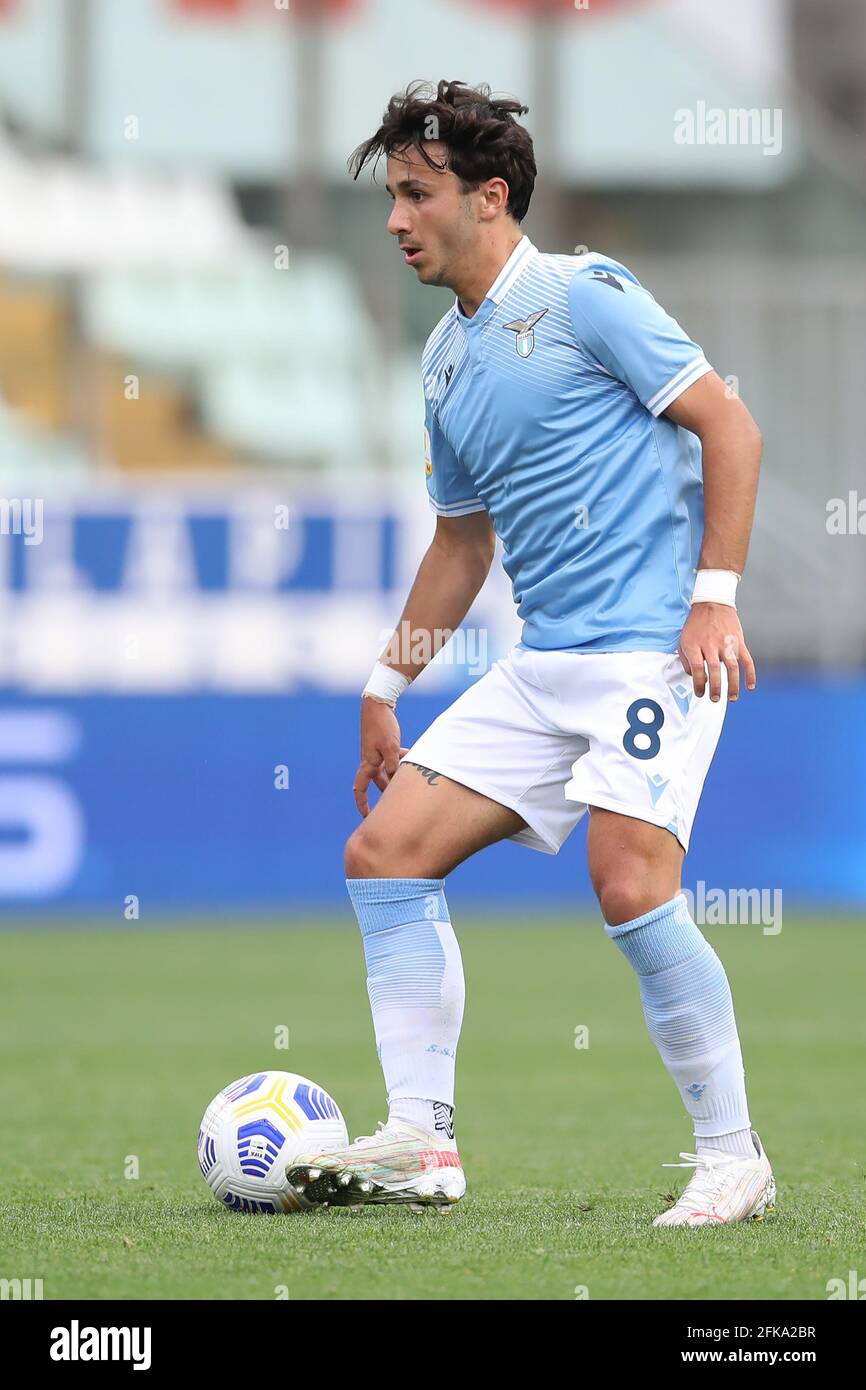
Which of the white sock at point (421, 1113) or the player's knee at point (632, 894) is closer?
the player's knee at point (632, 894)

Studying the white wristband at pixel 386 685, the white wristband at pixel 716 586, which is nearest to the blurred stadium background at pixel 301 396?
the white wristband at pixel 386 685

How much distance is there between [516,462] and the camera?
4297mm

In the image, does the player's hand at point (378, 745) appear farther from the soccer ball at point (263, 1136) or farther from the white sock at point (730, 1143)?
the white sock at point (730, 1143)

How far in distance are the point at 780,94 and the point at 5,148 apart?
6.31 m

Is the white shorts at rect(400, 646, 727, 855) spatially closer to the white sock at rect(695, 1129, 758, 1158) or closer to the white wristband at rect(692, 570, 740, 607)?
the white wristband at rect(692, 570, 740, 607)

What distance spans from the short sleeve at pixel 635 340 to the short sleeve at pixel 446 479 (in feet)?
1.53

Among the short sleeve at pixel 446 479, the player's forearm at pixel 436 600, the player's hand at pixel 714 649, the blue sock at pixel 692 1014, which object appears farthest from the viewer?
the player's forearm at pixel 436 600

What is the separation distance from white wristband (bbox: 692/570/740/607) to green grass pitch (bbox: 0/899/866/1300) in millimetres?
1122

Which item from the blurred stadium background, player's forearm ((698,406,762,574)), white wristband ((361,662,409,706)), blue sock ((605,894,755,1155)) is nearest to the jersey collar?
player's forearm ((698,406,762,574))

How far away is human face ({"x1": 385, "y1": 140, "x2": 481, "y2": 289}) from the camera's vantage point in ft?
13.9

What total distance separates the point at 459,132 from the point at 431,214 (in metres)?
0.16

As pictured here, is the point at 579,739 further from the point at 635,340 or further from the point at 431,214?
the point at 431,214

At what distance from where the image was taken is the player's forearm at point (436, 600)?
468 centimetres
